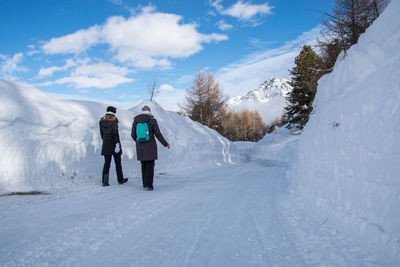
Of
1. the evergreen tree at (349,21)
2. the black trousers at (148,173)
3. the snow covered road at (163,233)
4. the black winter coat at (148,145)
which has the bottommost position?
the snow covered road at (163,233)

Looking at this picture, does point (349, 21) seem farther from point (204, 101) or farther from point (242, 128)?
point (242, 128)

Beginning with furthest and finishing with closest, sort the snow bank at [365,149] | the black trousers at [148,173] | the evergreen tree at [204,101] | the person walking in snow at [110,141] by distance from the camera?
the evergreen tree at [204,101] → the person walking in snow at [110,141] → the black trousers at [148,173] → the snow bank at [365,149]

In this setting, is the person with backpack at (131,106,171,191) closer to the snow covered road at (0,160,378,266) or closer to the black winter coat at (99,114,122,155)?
the black winter coat at (99,114,122,155)

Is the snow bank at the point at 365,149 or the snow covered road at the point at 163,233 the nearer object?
the snow covered road at the point at 163,233

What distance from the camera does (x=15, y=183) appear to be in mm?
4699

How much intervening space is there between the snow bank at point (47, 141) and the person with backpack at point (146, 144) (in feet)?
5.84

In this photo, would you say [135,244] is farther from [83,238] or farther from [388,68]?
[388,68]

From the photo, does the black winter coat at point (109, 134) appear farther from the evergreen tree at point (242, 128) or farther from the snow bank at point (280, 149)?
the evergreen tree at point (242, 128)

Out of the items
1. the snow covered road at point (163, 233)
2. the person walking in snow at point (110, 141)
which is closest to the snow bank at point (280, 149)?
the person walking in snow at point (110, 141)

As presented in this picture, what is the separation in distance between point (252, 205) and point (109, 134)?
3.72 meters

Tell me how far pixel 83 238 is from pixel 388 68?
4069 mm

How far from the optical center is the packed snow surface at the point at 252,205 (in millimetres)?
2020

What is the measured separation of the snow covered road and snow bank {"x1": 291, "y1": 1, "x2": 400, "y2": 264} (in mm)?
288

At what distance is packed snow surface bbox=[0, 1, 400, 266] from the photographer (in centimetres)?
202
